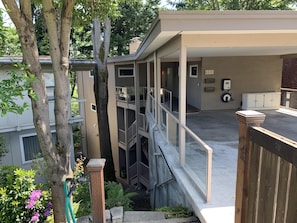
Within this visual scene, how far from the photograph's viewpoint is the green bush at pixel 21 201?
401 centimetres

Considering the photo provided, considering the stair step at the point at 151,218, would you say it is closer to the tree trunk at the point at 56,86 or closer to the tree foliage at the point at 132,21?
the tree trunk at the point at 56,86

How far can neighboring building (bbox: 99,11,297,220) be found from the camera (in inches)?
155

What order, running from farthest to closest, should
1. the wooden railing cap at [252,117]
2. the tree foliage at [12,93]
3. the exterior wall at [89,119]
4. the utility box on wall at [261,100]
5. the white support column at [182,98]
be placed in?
the exterior wall at [89,119], the utility box on wall at [261,100], the white support column at [182,98], the tree foliage at [12,93], the wooden railing cap at [252,117]

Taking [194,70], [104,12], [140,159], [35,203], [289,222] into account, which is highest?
[104,12]

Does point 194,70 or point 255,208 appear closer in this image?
point 255,208

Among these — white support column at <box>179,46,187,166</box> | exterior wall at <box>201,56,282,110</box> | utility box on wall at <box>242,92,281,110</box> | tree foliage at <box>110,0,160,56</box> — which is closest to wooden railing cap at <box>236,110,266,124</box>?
white support column at <box>179,46,187,166</box>

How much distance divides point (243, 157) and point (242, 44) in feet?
9.78

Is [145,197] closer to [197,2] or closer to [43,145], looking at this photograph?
[43,145]

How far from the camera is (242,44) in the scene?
4602 millimetres

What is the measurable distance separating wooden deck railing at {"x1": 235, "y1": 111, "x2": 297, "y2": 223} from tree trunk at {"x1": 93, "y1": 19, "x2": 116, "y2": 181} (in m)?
8.71

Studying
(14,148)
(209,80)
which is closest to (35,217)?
(14,148)

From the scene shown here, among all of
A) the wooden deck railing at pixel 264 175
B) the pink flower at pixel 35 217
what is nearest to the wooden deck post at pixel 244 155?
the wooden deck railing at pixel 264 175

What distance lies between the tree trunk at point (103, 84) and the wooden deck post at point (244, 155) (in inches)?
343

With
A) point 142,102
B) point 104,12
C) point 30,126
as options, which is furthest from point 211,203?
point 142,102
